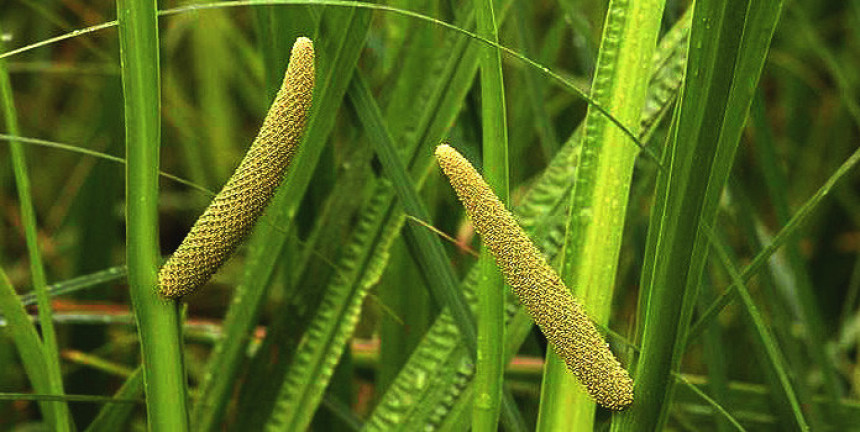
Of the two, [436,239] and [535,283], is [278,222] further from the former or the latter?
[535,283]

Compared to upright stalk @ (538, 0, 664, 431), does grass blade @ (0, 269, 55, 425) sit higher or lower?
lower

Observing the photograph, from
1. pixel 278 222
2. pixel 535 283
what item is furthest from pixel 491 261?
pixel 278 222

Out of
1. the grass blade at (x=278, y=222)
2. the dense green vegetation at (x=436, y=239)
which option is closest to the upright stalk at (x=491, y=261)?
the dense green vegetation at (x=436, y=239)

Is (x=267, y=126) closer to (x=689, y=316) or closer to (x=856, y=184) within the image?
(x=689, y=316)

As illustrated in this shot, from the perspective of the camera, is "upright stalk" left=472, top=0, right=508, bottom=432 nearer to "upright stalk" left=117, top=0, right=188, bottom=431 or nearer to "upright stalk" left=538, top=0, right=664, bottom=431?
"upright stalk" left=538, top=0, right=664, bottom=431

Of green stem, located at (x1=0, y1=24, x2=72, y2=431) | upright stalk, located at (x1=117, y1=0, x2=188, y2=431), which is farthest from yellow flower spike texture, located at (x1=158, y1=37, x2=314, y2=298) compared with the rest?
green stem, located at (x1=0, y1=24, x2=72, y2=431)

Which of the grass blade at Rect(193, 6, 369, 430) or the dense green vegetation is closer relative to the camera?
the dense green vegetation
